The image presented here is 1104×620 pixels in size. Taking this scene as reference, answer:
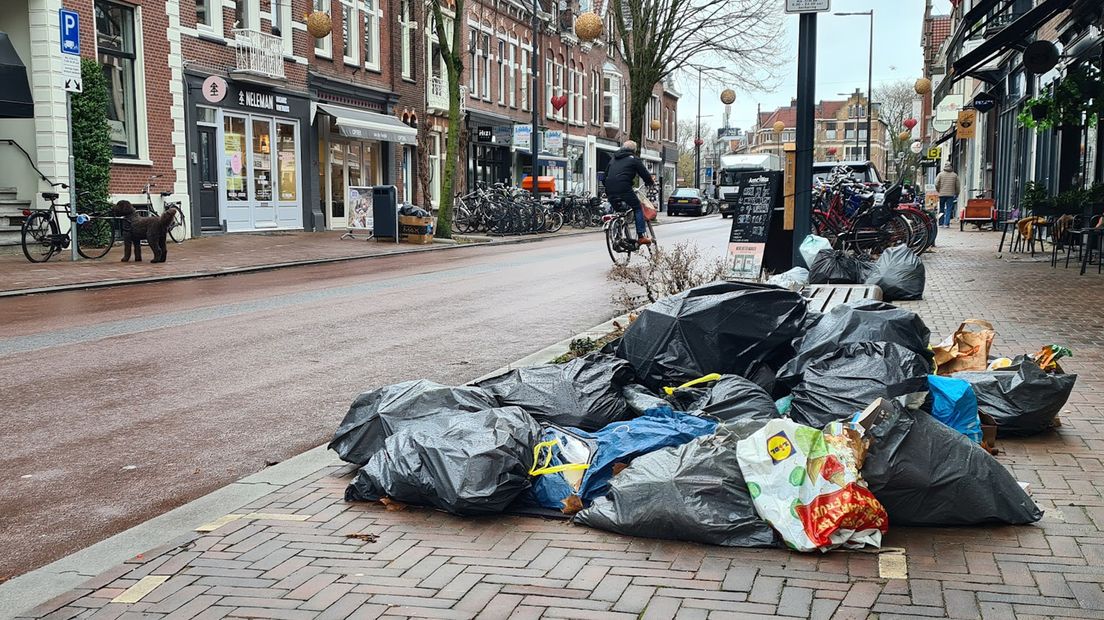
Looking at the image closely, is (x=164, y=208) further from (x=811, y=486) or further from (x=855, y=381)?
(x=811, y=486)

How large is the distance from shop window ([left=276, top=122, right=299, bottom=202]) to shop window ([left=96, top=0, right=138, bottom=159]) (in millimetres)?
5418

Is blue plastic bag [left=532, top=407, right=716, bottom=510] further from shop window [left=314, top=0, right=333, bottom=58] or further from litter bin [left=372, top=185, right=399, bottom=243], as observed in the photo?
shop window [left=314, top=0, right=333, bottom=58]

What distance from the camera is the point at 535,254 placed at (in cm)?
2070

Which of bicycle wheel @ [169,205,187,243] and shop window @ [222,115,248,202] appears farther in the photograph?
shop window @ [222,115,248,202]

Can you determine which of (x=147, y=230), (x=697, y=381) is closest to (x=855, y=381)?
(x=697, y=381)

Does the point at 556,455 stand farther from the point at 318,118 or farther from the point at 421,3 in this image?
the point at 421,3

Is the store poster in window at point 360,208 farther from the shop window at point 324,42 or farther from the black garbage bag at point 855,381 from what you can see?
the black garbage bag at point 855,381

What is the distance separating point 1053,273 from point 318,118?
808 inches

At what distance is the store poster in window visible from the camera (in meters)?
24.8

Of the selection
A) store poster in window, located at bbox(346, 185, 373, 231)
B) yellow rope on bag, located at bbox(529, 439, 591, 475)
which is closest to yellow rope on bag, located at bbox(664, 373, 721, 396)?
yellow rope on bag, located at bbox(529, 439, 591, 475)

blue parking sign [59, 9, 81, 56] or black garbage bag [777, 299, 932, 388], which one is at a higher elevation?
blue parking sign [59, 9, 81, 56]

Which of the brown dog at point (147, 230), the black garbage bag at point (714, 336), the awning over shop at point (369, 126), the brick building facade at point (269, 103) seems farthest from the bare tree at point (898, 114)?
the black garbage bag at point (714, 336)

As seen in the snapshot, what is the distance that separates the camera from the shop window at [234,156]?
25.0 metres

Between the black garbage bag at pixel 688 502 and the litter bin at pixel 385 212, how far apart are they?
66.6ft
